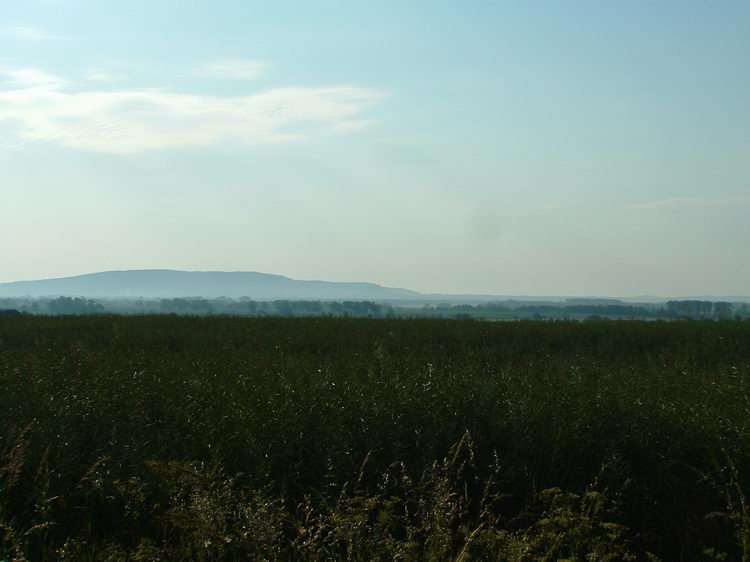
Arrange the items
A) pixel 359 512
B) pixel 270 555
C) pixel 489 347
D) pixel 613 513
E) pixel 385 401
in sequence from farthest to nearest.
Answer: pixel 489 347, pixel 385 401, pixel 613 513, pixel 359 512, pixel 270 555

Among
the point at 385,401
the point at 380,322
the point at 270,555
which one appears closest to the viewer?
the point at 270,555

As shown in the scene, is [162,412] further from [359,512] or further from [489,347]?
[489,347]

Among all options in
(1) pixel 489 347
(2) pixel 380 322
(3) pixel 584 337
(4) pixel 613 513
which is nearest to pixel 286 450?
(4) pixel 613 513

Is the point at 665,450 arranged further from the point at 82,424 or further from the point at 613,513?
the point at 82,424

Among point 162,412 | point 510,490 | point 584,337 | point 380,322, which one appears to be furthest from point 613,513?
point 380,322

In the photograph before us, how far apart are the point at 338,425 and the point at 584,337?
16501mm

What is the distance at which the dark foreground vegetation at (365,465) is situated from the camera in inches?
225

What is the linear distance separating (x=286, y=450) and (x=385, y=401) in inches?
55.3

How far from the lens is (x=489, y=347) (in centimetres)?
2102

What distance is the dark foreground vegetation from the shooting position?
5.73 m

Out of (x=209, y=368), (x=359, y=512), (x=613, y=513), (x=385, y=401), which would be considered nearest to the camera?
(x=359, y=512)

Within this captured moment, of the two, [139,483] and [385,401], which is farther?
[385,401]

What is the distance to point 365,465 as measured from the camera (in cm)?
758

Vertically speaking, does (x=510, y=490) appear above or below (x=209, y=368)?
below
